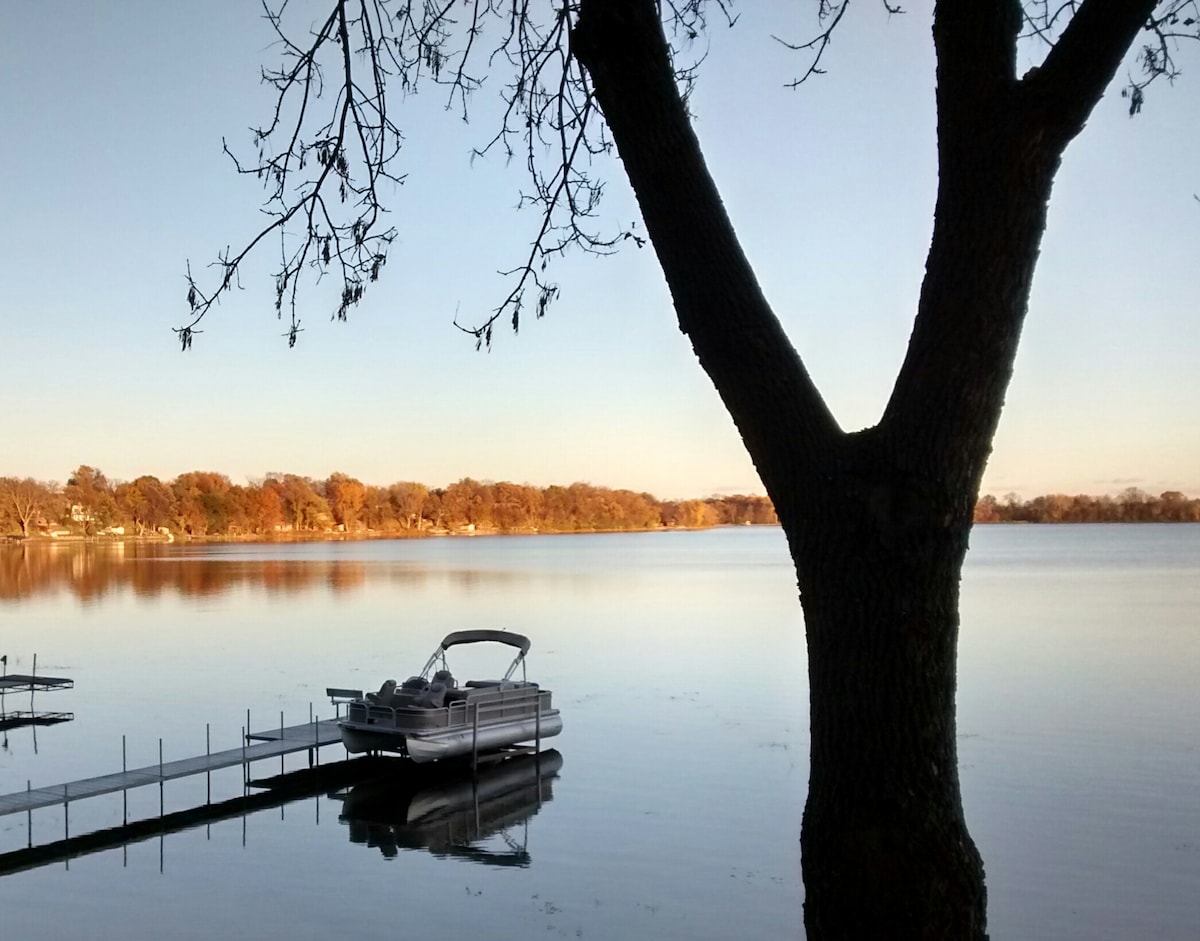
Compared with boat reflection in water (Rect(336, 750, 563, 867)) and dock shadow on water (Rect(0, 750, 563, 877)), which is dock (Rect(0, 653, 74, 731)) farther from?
boat reflection in water (Rect(336, 750, 563, 867))

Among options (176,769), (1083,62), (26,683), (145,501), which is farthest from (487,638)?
(145,501)

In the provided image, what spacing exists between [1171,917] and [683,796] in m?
8.17

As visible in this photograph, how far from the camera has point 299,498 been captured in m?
189

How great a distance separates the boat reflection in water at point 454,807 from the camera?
17.9 metres

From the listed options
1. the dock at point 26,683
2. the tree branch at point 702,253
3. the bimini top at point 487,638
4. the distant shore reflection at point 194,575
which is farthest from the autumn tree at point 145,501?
the tree branch at point 702,253

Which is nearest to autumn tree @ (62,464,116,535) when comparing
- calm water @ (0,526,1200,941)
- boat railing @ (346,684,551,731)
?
calm water @ (0,526,1200,941)

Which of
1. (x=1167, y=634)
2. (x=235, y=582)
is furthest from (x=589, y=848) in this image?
(x=235, y=582)

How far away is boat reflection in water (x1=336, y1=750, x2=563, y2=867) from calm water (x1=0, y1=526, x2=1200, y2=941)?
13 centimetres

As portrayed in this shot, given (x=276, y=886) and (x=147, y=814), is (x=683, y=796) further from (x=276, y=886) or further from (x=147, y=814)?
(x=147, y=814)

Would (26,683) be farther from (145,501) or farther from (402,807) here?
(145,501)

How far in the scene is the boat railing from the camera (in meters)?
21.7

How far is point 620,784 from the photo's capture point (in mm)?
21281

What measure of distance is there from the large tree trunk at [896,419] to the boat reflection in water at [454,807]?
48.6 feet

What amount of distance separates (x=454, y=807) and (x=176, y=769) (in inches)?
182
